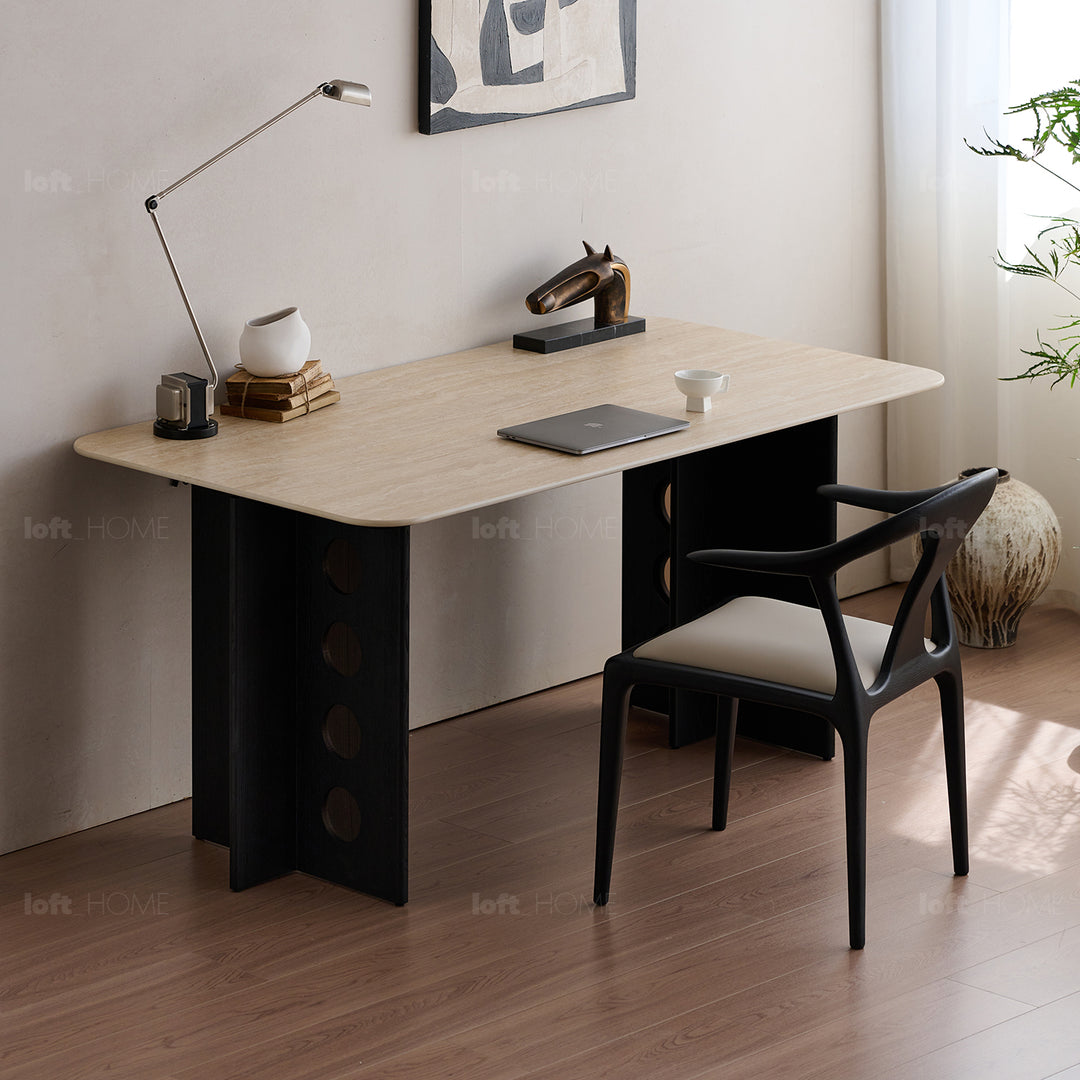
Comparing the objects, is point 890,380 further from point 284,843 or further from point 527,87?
point 284,843

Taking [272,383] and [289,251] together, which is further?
[289,251]

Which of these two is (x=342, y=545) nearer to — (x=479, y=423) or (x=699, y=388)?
(x=479, y=423)

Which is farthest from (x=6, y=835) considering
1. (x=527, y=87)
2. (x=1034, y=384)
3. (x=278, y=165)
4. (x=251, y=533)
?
(x=1034, y=384)

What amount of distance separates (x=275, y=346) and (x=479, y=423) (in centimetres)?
41

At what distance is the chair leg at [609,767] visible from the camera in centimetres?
316

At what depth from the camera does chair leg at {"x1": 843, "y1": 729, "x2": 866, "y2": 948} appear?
118 inches

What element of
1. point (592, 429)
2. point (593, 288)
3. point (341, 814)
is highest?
point (593, 288)

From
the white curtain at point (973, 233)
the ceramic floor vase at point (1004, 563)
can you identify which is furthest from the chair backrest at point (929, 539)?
the white curtain at point (973, 233)

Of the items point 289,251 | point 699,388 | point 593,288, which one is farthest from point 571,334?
point 289,251

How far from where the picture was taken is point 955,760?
3271 millimetres

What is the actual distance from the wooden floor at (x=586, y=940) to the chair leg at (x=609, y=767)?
2.8 inches

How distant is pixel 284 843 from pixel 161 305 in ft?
3.46

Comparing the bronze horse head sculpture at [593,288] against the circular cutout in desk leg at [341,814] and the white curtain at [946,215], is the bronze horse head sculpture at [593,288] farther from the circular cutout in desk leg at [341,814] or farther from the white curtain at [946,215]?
the circular cutout in desk leg at [341,814]

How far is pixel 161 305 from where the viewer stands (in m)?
3.44
